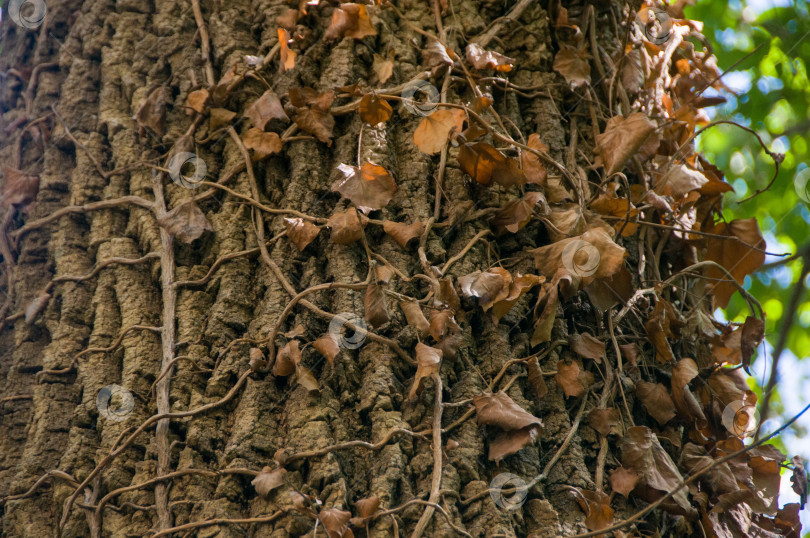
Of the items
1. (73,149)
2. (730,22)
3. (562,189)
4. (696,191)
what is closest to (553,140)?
(562,189)

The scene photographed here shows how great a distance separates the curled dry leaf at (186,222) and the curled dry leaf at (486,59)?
28.0 inches

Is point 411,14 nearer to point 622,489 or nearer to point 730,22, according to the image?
point 622,489

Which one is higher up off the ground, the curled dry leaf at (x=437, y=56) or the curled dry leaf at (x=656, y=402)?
the curled dry leaf at (x=437, y=56)

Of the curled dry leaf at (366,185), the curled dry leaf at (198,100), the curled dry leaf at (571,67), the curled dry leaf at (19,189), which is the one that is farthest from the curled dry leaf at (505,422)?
the curled dry leaf at (19,189)

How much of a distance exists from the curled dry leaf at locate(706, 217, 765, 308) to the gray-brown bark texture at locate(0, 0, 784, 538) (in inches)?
8.6

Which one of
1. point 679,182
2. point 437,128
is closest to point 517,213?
point 437,128

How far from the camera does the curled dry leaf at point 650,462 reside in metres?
1.16

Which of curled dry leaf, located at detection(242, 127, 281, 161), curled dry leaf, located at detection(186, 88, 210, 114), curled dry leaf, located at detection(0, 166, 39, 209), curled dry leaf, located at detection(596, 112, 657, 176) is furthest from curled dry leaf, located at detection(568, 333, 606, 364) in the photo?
curled dry leaf, located at detection(0, 166, 39, 209)

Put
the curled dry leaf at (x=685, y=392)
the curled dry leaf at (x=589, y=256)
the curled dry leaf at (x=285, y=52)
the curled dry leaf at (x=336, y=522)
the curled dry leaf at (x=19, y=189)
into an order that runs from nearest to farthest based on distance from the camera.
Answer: the curled dry leaf at (x=336, y=522) < the curled dry leaf at (x=589, y=256) < the curled dry leaf at (x=685, y=392) < the curled dry leaf at (x=285, y=52) < the curled dry leaf at (x=19, y=189)

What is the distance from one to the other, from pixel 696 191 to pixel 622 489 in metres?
0.82

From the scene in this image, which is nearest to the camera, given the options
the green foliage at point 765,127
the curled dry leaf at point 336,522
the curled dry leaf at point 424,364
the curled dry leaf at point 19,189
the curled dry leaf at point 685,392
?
the curled dry leaf at point 336,522

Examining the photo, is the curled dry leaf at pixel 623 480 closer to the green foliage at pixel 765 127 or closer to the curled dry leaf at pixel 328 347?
the curled dry leaf at pixel 328 347

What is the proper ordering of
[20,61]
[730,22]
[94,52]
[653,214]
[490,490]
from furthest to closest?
[730,22] < [20,61] < [94,52] < [653,214] < [490,490]

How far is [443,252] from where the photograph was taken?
129 cm
